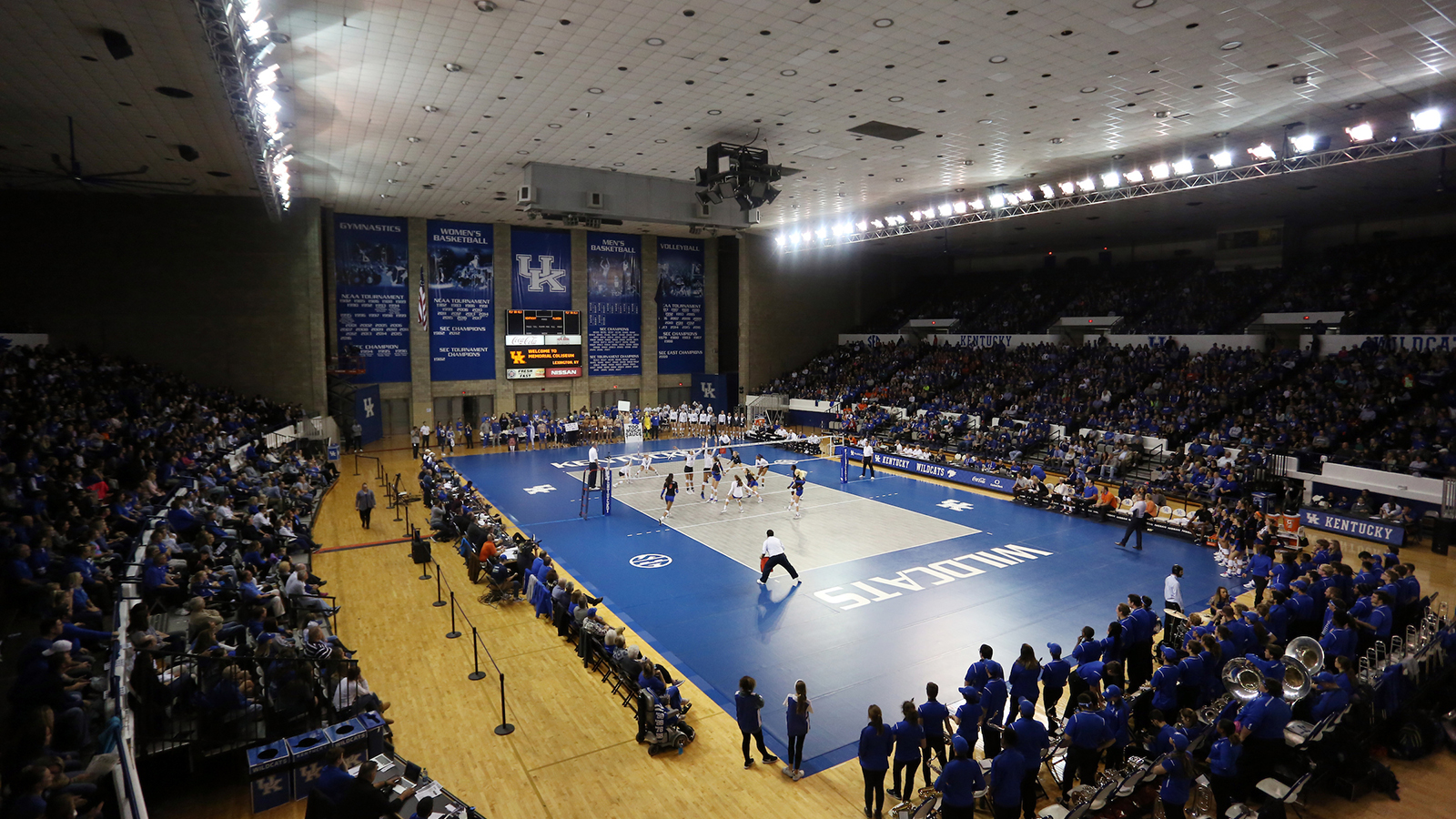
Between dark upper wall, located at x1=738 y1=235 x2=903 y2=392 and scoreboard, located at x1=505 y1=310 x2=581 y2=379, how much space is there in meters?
9.81

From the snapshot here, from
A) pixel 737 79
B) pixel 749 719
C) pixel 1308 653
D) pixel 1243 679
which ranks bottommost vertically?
pixel 749 719

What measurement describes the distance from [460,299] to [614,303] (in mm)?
8093

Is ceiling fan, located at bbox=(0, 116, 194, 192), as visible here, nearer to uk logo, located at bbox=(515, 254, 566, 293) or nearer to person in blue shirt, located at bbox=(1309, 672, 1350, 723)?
uk logo, located at bbox=(515, 254, 566, 293)

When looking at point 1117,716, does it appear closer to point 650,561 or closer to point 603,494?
point 650,561

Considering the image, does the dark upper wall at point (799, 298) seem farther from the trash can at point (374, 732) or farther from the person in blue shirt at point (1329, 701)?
the trash can at point (374, 732)

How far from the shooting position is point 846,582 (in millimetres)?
15203

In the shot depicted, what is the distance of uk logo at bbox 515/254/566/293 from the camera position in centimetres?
3694

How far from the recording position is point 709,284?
4278cm

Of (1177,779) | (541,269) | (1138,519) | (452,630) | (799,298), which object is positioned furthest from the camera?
(799,298)

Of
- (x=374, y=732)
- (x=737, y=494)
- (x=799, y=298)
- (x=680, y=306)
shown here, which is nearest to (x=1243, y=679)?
(x=374, y=732)

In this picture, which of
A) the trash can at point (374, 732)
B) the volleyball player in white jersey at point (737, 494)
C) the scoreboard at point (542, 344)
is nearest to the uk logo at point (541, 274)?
the scoreboard at point (542, 344)

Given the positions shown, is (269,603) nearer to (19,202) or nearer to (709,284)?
(19,202)

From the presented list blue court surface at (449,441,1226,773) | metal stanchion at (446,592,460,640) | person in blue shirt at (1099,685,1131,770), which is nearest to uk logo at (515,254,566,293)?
blue court surface at (449,441,1226,773)

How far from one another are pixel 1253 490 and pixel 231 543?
1011 inches
